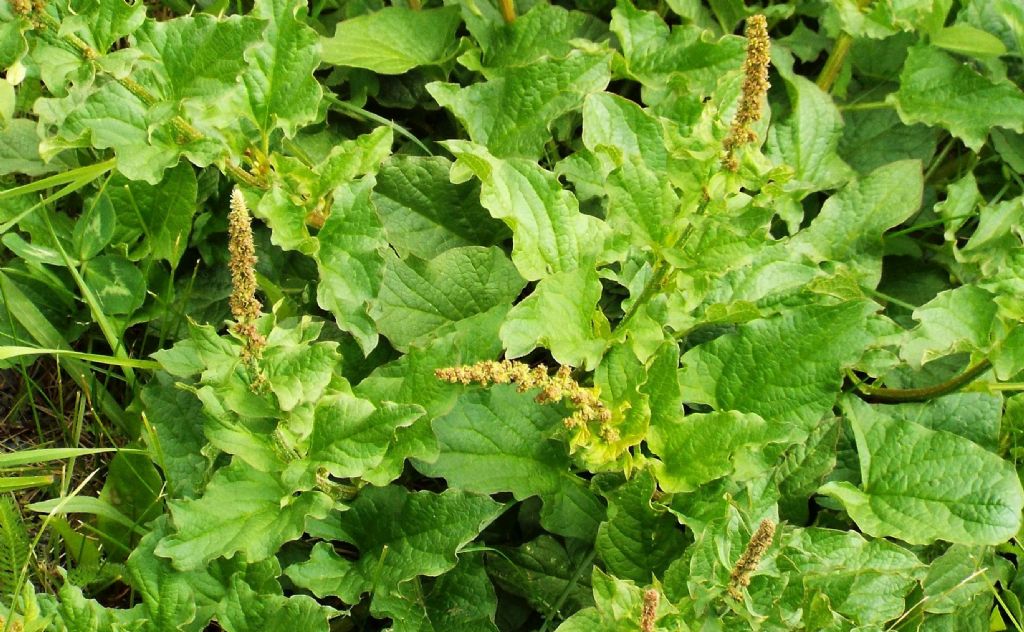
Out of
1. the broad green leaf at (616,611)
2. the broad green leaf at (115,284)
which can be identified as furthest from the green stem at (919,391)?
the broad green leaf at (115,284)

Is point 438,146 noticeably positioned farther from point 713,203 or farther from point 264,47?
point 713,203

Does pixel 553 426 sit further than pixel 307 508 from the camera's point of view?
Yes

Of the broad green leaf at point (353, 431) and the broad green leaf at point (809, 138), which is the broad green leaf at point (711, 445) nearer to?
the broad green leaf at point (353, 431)

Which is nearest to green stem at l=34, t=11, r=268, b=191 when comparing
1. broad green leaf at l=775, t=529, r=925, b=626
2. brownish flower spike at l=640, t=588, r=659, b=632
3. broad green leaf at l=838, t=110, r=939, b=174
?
brownish flower spike at l=640, t=588, r=659, b=632

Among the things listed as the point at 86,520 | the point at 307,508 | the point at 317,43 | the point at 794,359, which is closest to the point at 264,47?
the point at 317,43

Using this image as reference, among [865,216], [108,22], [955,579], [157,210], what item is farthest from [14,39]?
[955,579]

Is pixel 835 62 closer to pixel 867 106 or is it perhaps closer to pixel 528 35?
pixel 867 106

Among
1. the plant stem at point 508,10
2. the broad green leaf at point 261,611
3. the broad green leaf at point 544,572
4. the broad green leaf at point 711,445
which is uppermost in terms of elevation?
the plant stem at point 508,10
